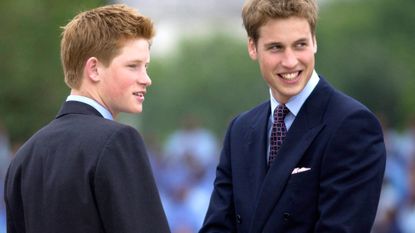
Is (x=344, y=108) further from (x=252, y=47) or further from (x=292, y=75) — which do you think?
(x=252, y=47)

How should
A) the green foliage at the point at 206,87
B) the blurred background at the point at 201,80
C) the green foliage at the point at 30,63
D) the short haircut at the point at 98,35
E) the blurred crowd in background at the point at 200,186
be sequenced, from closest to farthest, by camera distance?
the short haircut at the point at 98,35
the blurred crowd in background at the point at 200,186
the blurred background at the point at 201,80
the green foliage at the point at 30,63
the green foliage at the point at 206,87

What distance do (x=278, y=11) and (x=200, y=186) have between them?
9.95 meters

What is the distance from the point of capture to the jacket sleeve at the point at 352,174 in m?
5.53

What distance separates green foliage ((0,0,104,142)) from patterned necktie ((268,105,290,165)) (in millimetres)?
11588

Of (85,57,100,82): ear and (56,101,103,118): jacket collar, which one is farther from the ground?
(85,57,100,82): ear

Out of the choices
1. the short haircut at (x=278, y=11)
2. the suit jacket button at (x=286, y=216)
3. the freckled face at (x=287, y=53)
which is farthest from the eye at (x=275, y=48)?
the suit jacket button at (x=286, y=216)

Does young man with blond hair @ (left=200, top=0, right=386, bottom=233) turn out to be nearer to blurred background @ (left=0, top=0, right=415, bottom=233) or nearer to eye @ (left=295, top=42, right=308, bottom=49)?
eye @ (left=295, top=42, right=308, bottom=49)

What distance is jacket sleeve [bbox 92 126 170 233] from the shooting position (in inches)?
198

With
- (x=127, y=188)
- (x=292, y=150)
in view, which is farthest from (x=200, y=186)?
(x=127, y=188)

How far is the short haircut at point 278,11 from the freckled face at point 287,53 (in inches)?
1.0

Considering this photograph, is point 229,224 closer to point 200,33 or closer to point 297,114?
point 297,114

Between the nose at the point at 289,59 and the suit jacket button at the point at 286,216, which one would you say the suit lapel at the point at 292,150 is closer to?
the suit jacket button at the point at 286,216

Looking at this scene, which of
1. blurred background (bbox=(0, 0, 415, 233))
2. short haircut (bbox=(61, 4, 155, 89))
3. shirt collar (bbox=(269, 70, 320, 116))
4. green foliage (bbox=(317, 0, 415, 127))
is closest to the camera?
short haircut (bbox=(61, 4, 155, 89))

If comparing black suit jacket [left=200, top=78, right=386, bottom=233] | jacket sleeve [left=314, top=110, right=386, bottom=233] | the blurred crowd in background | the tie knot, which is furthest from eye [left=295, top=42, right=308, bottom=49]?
the blurred crowd in background
